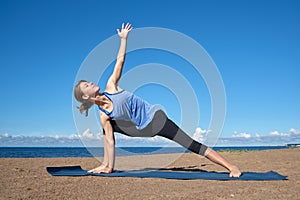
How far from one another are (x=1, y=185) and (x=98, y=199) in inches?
60.7

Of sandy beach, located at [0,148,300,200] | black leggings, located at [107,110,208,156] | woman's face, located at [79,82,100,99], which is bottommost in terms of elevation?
sandy beach, located at [0,148,300,200]

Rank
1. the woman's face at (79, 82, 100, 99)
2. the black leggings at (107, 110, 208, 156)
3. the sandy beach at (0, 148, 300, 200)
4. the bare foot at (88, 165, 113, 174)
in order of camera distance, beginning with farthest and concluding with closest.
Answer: the bare foot at (88, 165, 113, 174) < the black leggings at (107, 110, 208, 156) < the woman's face at (79, 82, 100, 99) < the sandy beach at (0, 148, 300, 200)

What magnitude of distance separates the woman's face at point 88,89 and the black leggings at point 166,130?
0.55m

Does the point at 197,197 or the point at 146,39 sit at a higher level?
the point at 146,39

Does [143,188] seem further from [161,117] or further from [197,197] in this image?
[161,117]

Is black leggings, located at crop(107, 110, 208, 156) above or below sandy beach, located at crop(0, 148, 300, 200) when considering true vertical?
above

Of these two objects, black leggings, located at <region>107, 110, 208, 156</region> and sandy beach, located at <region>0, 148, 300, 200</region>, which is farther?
black leggings, located at <region>107, 110, 208, 156</region>

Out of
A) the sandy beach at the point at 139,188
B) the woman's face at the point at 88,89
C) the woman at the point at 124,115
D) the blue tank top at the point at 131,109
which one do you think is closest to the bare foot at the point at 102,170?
the woman at the point at 124,115

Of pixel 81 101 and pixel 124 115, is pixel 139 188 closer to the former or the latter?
pixel 124 115

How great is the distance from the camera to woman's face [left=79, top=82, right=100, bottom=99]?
4.98 m

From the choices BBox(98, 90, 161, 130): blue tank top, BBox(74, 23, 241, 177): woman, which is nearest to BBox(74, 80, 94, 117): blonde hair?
BBox(74, 23, 241, 177): woman

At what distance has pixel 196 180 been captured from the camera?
4730 millimetres

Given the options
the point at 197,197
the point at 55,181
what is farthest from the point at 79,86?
the point at 197,197

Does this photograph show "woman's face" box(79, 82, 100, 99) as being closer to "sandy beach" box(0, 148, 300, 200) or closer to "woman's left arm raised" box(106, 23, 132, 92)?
"woman's left arm raised" box(106, 23, 132, 92)
